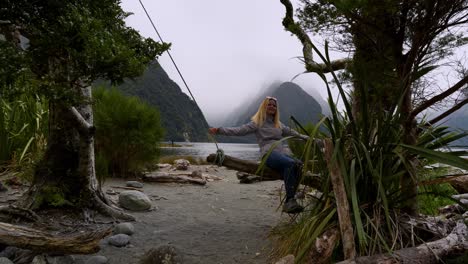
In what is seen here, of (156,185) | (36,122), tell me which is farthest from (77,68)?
(156,185)

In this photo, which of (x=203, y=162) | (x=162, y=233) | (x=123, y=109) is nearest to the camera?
(x=162, y=233)

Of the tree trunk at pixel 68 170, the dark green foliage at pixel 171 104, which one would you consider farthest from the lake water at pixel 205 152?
the dark green foliage at pixel 171 104

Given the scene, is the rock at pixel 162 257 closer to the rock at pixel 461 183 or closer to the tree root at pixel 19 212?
the tree root at pixel 19 212

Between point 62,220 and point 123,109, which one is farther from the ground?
point 123,109

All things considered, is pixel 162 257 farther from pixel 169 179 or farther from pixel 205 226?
pixel 169 179

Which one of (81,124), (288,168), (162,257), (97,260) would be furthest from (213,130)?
(97,260)

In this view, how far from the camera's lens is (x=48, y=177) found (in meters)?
3.96

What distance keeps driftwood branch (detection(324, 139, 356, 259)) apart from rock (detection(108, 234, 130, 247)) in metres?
1.94

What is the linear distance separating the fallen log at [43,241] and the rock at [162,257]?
1.26 feet

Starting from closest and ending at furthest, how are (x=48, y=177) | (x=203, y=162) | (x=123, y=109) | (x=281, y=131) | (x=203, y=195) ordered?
(x=48, y=177)
(x=281, y=131)
(x=203, y=195)
(x=123, y=109)
(x=203, y=162)

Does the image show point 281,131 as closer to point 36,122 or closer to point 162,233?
point 162,233

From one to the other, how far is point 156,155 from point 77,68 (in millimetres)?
6086

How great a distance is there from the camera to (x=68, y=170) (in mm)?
4023

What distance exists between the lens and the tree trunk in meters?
3.84
